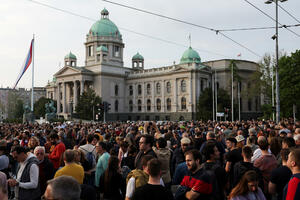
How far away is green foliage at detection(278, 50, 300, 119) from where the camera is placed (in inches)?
1540

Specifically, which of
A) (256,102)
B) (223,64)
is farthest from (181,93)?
(256,102)

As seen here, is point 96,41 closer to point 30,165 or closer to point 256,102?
point 256,102

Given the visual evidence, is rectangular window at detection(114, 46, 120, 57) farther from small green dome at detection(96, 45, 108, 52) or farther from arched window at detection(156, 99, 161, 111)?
arched window at detection(156, 99, 161, 111)

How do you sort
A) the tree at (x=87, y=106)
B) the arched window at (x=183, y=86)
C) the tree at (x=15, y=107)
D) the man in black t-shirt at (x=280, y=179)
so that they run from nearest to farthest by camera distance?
the man in black t-shirt at (x=280, y=179) < the tree at (x=87, y=106) < the arched window at (x=183, y=86) < the tree at (x=15, y=107)

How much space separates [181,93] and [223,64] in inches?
439

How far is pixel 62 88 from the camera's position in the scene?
8206 cm

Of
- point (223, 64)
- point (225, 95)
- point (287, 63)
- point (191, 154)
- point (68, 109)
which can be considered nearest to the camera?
point (191, 154)

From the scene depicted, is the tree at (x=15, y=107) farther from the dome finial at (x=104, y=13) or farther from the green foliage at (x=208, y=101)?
the green foliage at (x=208, y=101)

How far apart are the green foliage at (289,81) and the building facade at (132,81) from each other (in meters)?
22.5

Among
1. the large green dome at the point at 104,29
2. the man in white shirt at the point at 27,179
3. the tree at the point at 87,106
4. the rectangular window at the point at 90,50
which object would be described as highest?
A: the large green dome at the point at 104,29

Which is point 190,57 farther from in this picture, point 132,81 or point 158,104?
point 132,81

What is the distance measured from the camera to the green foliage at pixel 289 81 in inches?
1540

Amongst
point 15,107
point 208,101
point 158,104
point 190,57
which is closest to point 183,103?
point 158,104

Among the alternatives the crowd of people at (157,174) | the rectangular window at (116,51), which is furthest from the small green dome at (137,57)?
the crowd of people at (157,174)
